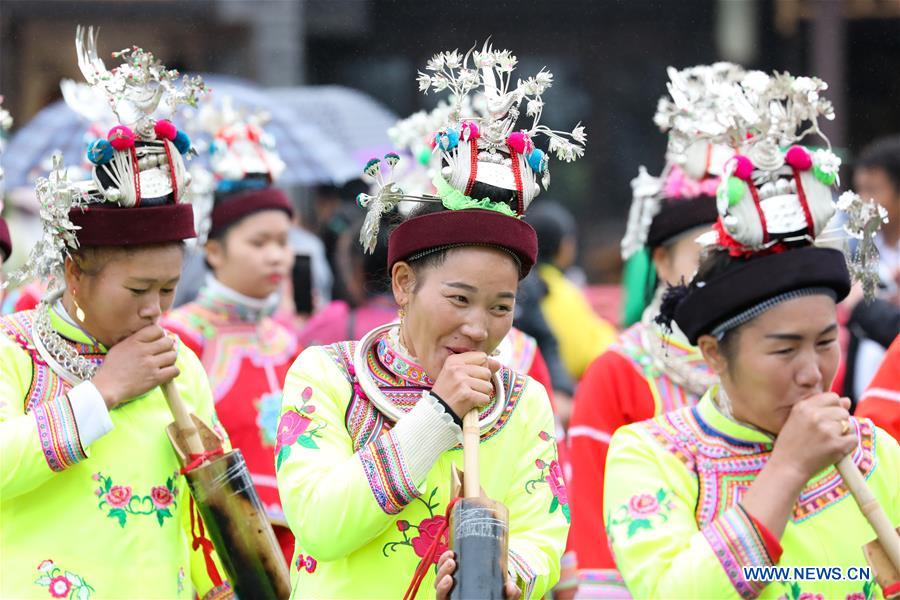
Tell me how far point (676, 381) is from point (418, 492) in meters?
1.88

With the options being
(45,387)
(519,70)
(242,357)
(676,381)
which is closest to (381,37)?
(519,70)

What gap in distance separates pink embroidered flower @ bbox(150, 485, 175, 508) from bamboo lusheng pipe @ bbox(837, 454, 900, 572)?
5.54 feet

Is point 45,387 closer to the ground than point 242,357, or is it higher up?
closer to the ground

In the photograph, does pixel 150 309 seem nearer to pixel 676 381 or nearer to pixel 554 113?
pixel 676 381

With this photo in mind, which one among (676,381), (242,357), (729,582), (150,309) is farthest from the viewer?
(242,357)

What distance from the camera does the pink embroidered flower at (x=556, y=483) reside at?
3.25 metres

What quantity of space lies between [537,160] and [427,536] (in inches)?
33.2

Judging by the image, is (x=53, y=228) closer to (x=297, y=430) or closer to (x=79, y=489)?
(x=79, y=489)

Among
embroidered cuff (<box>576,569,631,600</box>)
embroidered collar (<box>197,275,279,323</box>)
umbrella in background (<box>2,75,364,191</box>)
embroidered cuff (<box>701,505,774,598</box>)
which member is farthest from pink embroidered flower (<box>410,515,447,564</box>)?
umbrella in background (<box>2,75,364,191</box>)

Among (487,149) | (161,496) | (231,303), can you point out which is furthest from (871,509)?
(231,303)

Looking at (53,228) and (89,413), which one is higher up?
(53,228)

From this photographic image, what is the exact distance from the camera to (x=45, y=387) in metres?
3.69

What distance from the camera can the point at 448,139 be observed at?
3195 mm

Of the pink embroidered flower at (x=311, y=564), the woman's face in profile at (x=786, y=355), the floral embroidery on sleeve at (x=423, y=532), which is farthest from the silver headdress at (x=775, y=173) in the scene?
the pink embroidered flower at (x=311, y=564)
